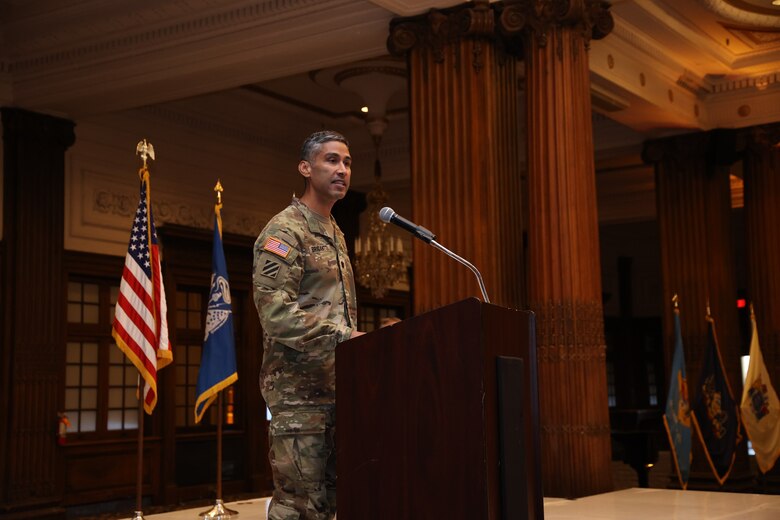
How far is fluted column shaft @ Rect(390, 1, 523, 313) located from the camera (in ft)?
22.5

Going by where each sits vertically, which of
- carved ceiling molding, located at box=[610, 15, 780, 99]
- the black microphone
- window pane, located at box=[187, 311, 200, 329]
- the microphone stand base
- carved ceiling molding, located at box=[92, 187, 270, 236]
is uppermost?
carved ceiling molding, located at box=[610, 15, 780, 99]

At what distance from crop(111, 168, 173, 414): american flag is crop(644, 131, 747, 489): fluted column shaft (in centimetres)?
650

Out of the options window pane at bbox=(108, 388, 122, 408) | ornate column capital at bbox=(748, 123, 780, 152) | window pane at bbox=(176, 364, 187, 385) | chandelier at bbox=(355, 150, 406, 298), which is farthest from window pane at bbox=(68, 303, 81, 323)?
ornate column capital at bbox=(748, 123, 780, 152)

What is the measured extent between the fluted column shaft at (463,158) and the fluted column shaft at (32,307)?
14.0 feet

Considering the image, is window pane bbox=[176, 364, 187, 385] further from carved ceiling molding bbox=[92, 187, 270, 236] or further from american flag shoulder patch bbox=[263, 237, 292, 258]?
american flag shoulder patch bbox=[263, 237, 292, 258]

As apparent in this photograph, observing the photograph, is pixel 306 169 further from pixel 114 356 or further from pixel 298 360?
pixel 114 356

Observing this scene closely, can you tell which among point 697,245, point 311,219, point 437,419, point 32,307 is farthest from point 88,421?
point 437,419

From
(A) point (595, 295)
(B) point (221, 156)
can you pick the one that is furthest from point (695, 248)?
(B) point (221, 156)

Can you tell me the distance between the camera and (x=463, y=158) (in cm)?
693

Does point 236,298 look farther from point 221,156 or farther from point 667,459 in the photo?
point 667,459

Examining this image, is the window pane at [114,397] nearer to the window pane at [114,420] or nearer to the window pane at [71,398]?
the window pane at [114,420]

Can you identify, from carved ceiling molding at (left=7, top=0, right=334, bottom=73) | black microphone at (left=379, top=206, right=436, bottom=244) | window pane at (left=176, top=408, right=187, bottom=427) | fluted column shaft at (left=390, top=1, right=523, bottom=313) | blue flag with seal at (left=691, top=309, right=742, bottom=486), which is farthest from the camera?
window pane at (left=176, top=408, right=187, bottom=427)

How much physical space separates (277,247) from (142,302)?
134 inches

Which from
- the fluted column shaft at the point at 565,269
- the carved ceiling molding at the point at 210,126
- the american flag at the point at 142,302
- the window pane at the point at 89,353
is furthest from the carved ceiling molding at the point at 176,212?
the fluted column shaft at the point at 565,269
